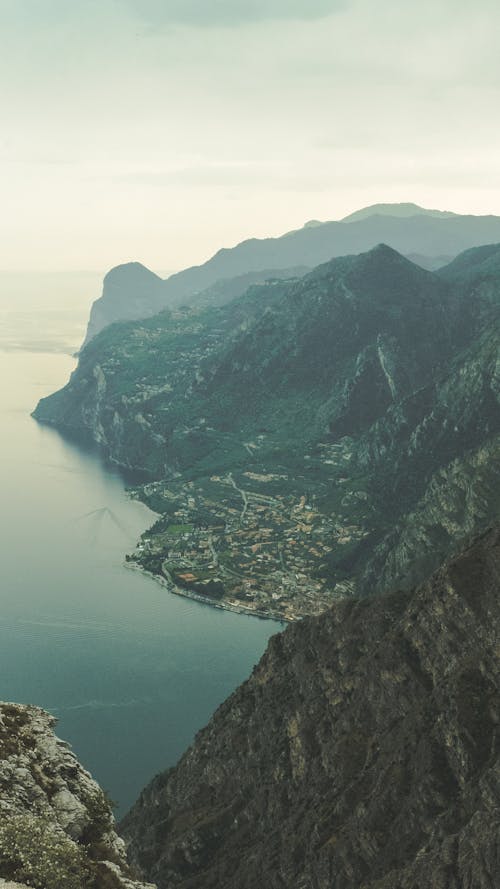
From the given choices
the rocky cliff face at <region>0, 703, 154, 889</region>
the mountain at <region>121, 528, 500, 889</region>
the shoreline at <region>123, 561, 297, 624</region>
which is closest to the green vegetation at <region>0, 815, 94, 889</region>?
the rocky cliff face at <region>0, 703, 154, 889</region>

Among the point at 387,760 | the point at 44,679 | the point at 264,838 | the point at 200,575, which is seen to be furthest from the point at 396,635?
the point at 200,575

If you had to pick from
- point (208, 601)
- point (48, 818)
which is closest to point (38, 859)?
point (48, 818)

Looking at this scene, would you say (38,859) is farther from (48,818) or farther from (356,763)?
(356,763)

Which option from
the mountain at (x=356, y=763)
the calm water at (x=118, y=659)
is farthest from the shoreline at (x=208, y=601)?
the mountain at (x=356, y=763)

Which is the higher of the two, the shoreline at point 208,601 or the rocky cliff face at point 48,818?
the rocky cliff face at point 48,818

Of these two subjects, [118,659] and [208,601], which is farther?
[208,601]

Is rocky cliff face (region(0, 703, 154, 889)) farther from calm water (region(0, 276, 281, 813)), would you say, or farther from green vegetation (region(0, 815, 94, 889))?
calm water (region(0, 276, 281, 813))

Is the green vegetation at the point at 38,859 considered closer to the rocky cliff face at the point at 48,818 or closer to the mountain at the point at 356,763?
the rocky cliff face at the point at 48,818
